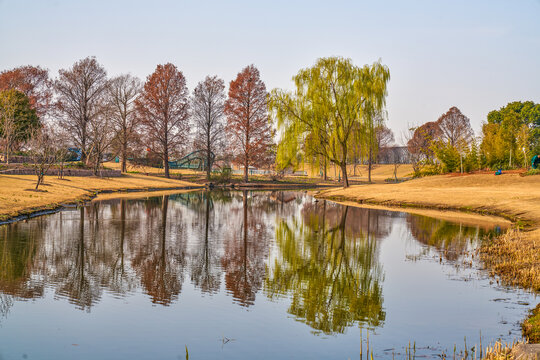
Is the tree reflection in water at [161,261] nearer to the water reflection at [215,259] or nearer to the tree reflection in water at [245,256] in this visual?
the water reflection at [215,259]

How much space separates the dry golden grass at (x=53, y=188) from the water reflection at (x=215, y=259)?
6.93 ft

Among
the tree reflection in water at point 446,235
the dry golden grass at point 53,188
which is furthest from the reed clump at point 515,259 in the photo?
the dry golden grass at point 53,188

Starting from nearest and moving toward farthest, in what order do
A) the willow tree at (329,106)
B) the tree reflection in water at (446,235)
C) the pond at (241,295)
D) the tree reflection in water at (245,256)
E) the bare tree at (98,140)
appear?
the pond at (241,295) < the tree reflection in water at (245,256) < the tree reflection in water at (446,235) < the willow tree at (329,106) < the bare tree at (98,140)

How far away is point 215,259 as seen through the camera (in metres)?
15.6

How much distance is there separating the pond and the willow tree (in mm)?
25172

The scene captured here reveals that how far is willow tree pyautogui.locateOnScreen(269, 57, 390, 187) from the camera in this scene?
149 feet

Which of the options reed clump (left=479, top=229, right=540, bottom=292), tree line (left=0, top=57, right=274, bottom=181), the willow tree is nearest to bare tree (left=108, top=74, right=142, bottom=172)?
tree line (left=0, top=57, right=274, bottom=181)

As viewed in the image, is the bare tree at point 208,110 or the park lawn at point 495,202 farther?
the bare tree at point 208,110

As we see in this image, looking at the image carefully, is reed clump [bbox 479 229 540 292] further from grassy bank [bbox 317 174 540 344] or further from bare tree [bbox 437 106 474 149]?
bare tree [bbox 437 106 474 149]

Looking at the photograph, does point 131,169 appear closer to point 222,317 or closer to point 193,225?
point 193,225

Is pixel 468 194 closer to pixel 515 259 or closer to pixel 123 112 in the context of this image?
pixel 515 259

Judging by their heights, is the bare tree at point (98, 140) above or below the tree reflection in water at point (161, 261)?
above

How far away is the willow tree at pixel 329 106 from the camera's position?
45.3 metres

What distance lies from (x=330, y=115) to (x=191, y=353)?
131 ft
